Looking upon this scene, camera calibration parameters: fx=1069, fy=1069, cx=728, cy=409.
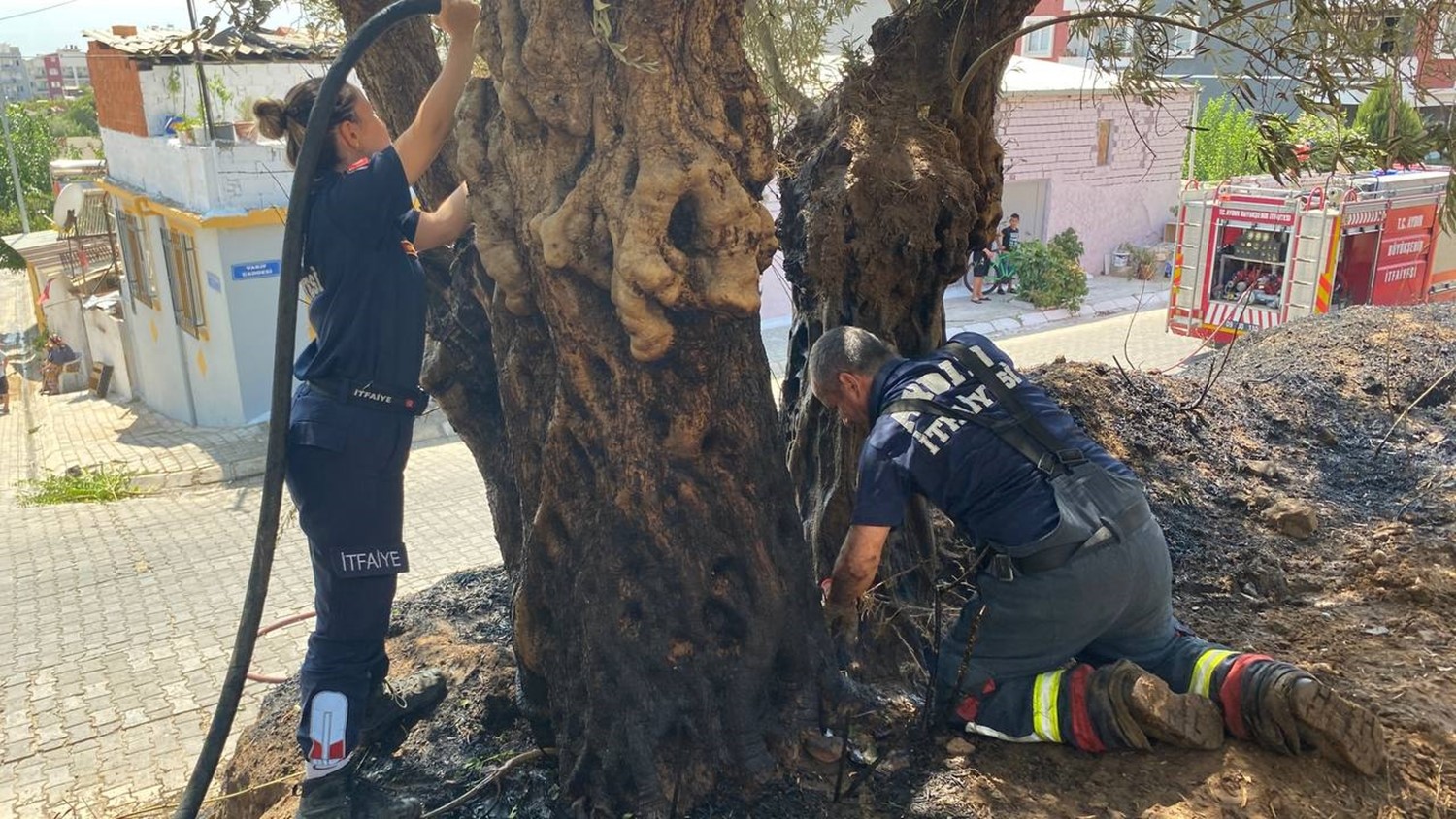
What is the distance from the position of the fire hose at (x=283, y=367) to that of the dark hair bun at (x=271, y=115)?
43 cm

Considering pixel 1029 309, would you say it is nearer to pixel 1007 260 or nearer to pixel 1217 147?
pixel 1007 260

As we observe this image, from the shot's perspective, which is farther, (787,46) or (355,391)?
(787,46)

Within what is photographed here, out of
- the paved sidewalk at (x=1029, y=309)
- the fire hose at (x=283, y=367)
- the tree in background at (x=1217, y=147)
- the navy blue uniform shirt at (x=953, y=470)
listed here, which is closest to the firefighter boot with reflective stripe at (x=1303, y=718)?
the navy blue uniform shirt at (x=953, y=470)

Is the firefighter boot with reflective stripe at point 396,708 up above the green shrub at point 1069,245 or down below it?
above

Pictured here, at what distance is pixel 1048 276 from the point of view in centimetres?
1889

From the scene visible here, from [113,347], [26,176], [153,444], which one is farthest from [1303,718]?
[26,176]

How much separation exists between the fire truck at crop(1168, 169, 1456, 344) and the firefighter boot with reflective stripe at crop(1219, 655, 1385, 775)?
36.3ft

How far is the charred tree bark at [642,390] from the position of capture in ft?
9.55

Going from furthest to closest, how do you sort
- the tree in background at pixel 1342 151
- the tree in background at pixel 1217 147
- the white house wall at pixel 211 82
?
the tree in background at pixel 1217 147 → the white house wall at pixel 211 82 → the tree in background at pixel 1342 151

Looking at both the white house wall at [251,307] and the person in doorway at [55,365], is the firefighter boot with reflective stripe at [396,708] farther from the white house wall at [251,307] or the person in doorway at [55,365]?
the person in doorway at [55,365]

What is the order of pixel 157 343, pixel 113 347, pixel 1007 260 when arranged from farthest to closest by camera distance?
pixel 1007 260, pixel 113 347, pixel 157 343

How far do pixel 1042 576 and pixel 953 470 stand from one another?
0.41 m

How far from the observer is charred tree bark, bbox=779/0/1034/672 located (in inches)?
162

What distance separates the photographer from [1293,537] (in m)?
4.88
